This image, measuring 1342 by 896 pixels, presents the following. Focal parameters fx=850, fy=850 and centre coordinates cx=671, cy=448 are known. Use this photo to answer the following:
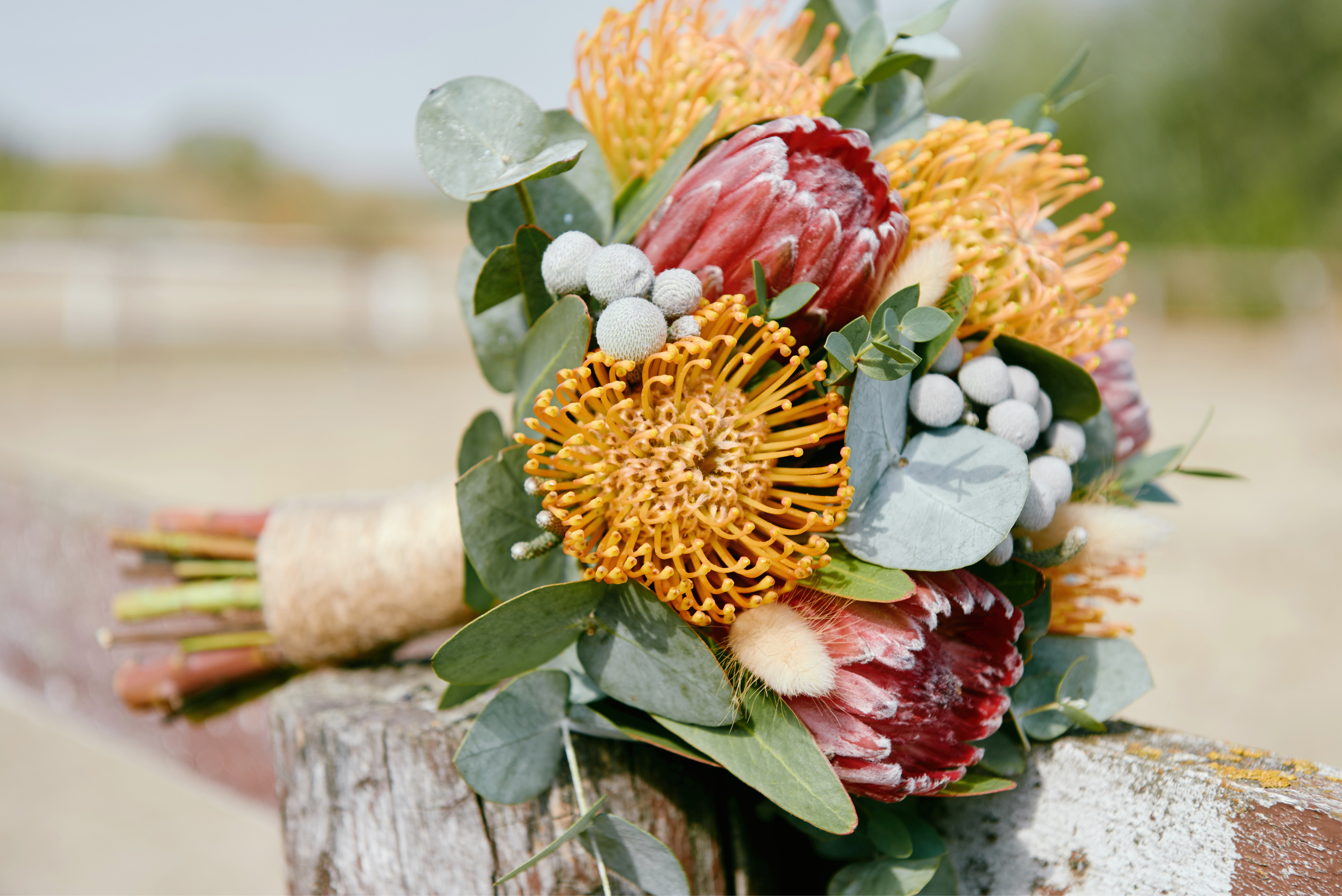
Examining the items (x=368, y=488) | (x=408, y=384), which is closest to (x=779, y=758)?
(x=368, y=488)

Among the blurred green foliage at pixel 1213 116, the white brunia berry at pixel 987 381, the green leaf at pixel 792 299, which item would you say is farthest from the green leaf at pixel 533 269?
the blurred green foliage at pixel 1213 116

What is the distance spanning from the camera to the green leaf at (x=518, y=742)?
18.0 inches

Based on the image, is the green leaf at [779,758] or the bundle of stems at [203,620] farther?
the bundle of stems at [203,620]

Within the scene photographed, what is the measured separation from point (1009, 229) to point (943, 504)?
0.54ft

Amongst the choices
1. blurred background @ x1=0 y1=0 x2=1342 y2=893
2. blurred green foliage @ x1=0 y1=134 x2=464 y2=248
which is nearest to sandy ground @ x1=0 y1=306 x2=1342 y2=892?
blurred background @ x1=0 y1=0 x2=1342 y2=893

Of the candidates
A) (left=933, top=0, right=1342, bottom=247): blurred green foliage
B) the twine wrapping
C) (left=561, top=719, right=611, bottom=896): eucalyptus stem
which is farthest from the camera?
(left=933, top=0, right=1342, bottom=247): blurred green foliage

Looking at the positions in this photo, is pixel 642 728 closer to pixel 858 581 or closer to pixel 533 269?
pixel 858 581

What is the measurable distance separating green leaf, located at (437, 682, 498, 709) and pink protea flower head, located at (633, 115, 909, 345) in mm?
291

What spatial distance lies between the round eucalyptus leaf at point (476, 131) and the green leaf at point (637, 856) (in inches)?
13.7

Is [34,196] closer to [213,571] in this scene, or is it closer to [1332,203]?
[213,571]

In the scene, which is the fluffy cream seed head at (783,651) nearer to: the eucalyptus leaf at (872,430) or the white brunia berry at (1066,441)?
the eucalyptus leaf at (872,430)

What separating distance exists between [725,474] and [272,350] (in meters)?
6.03

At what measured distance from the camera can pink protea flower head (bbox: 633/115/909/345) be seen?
408mm

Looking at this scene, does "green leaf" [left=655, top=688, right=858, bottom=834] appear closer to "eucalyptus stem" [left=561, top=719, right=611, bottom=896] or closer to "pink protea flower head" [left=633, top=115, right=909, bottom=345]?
"eucalyptus stem" [left=561, top=719, right=611, bottom=896]
